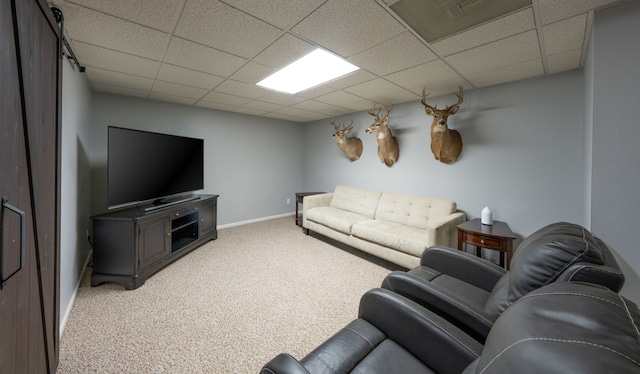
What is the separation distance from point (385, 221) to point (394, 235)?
72 centimetres

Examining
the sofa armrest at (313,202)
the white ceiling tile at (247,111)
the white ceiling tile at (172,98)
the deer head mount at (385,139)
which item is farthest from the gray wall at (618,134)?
the white ceiling tile at (172,98)

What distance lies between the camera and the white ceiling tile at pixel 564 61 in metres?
2.09

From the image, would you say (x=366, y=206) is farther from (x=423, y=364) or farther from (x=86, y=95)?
(x=86, y=95)

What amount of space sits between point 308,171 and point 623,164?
16.0ft

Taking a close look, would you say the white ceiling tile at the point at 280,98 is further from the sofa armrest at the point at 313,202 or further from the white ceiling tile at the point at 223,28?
the sofa armrest at the point at 313,202

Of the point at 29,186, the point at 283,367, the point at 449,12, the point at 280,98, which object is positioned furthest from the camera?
the point at 280,98

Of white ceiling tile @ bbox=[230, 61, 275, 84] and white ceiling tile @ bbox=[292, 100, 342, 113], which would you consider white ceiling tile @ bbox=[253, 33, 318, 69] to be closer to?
white ceiling tile @ bbox=[230, 61, 275, 84]

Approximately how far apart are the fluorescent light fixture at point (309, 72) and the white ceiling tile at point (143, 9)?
42.7 inches

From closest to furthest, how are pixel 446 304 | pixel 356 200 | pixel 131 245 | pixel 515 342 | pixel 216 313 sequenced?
pixel 515 342, pixel 446 304, pixel 216 313, pixel 131 245, pixel 356 200

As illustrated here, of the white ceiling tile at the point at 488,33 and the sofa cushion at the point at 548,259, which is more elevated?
the white ceiling tile at the point at 488,33

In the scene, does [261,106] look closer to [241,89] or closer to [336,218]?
[241,89]

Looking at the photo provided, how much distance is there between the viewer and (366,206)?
410 centimetres

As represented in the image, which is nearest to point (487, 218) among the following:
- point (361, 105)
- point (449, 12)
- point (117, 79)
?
point (449, 12)

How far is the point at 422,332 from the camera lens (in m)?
1.07
